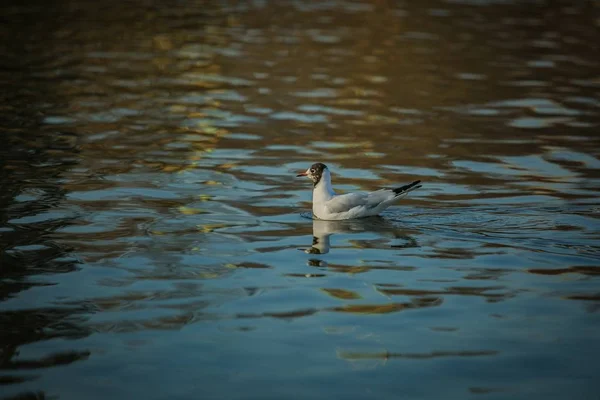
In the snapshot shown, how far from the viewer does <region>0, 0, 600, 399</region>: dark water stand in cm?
906

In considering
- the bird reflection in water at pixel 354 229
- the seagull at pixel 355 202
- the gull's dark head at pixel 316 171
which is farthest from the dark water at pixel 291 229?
the gull's dark head at pixel 316 171

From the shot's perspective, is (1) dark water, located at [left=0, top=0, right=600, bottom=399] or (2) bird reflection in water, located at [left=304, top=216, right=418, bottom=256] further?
(2) bird reflection in water, located at [left=304, top=216, right=418, bottom=256]

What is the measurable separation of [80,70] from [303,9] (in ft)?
69.2

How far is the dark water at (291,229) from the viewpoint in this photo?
906cm

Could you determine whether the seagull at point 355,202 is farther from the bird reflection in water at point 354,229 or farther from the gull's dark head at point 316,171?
the gull's dark head at point 316,171

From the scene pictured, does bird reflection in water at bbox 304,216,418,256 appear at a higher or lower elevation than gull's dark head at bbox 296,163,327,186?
lower

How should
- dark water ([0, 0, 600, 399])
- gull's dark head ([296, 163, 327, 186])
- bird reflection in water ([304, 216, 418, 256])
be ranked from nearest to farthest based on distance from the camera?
dark water ([0, 0, 600, 399]), bird reflection in water ([304, 216, 418, 256]), gull's dark head ([296, 163, 327, 186])

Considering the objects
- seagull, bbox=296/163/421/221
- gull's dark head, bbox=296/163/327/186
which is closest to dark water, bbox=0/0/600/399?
seagull, bbox=296/163/421/221

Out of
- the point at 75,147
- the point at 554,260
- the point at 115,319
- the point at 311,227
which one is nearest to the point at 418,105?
the point at 75,147

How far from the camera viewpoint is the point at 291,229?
14117mm

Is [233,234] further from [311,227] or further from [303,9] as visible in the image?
[303,9]

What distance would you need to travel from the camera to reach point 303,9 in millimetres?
48062

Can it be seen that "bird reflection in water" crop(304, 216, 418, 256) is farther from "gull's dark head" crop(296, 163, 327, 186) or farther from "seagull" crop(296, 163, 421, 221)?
"gull's dark head" crop(296, 163, 327, 186)

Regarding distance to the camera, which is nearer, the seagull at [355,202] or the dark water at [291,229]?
the dark water at [291,229]
